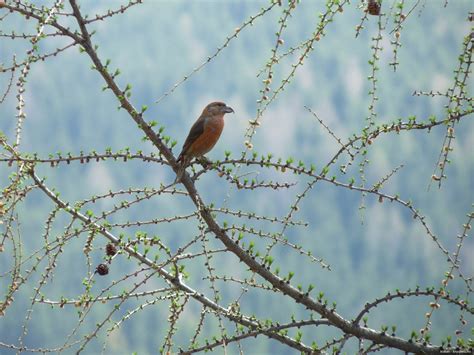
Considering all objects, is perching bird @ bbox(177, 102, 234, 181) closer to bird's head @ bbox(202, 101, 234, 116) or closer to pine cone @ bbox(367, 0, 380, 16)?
bird's head @ bbox(202, 101, 234, 116)

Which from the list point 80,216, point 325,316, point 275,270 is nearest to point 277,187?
point 275,270

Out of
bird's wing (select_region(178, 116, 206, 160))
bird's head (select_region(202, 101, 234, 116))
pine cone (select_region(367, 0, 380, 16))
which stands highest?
bird's head (select_region(202, 101, 234, 116))

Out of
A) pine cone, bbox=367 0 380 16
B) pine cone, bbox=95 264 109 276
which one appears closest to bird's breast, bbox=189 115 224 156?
pine cone, bbox=95 264 109 276

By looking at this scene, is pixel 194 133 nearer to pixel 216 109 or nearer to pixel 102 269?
pixel 216 109

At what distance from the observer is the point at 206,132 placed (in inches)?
205

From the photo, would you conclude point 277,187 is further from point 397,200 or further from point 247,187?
point 397,200

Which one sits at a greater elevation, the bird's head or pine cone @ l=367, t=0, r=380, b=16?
the bird's head

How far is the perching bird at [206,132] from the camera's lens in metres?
4.85

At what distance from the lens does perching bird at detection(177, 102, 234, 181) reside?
4855 millimetres

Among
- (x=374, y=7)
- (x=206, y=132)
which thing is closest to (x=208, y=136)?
(x=206, y=132)

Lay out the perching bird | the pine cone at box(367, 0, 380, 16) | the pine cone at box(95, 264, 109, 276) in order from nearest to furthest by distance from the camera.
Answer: the pine cone at box(367, 0, 380, 16)
the pine cone at box(95, 264, 109, 276)
the perching bird

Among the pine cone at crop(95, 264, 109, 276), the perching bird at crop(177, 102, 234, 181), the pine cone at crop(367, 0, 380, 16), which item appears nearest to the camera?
the pine cone at crop(367, 0, 380, 16)

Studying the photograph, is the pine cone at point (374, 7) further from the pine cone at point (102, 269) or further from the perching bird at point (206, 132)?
the pine cone at point (102, 269)

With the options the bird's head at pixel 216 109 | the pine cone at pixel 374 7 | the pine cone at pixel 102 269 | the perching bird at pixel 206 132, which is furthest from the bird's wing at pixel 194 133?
the pine cone at pixel 374 7
